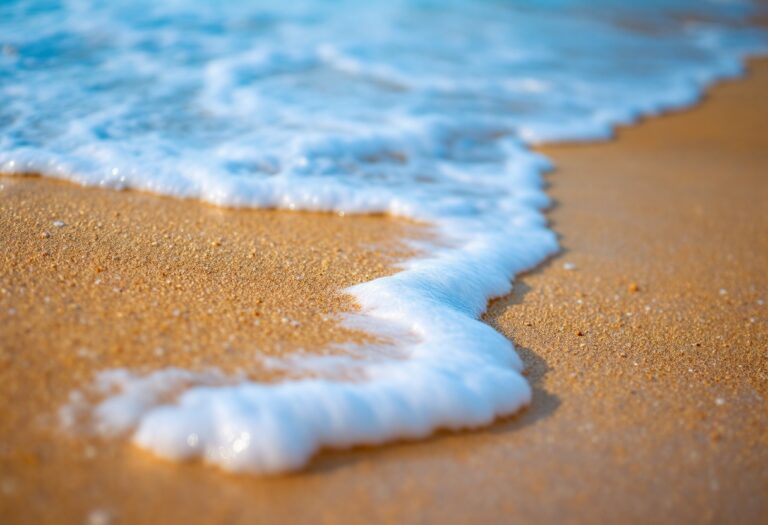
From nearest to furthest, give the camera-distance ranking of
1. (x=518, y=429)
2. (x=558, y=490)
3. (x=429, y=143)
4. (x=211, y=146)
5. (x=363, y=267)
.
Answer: (x=558, y=490) < (x=518, y=429) < (x=363, y=267) < (x=211, y=146) < (x=429, y=143)

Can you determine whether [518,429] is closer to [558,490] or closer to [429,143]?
[558,490]

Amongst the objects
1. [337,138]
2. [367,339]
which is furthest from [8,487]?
[337,138]

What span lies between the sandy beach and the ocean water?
9 centimetres

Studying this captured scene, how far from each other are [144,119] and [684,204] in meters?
3.37

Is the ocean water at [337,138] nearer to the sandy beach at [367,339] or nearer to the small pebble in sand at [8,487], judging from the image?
the sandy beach at [367,339]

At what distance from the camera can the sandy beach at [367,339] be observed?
4.77ft

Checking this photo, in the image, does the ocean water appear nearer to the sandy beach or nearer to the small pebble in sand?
the sandy beach

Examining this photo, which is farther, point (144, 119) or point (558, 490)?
point (144, 119)

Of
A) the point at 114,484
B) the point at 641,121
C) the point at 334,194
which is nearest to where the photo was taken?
the point at 114,484

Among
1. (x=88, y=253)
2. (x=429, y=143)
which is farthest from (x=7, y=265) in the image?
(x=429, y=143)

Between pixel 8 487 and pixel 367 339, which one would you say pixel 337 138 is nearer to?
pixel 367 339

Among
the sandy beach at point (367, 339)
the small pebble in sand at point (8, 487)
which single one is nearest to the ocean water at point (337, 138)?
the sandy beach at point (367, 339)

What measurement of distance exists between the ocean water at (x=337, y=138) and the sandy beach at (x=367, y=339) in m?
0.09

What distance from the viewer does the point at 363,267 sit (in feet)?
8.41
